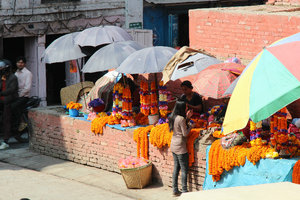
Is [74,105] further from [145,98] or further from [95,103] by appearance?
[145,98]

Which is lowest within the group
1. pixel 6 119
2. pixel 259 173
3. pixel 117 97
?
pixel 259 173

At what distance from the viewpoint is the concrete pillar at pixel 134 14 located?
1914cm

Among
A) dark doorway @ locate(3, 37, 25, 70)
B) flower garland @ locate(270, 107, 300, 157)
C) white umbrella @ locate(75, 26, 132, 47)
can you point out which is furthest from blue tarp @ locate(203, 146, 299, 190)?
dark doorway @ locate(3, 37, 25, 70)

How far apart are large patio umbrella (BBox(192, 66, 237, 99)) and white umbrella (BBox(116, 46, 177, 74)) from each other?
2.43 ft

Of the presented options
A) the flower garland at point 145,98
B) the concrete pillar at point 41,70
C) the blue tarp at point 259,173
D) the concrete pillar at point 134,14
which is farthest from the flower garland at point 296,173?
the concrete pillar at point 134,14

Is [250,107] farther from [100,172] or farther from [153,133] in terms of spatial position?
[100,172]

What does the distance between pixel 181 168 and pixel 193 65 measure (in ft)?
5.86

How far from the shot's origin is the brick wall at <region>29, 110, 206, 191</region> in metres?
10.1

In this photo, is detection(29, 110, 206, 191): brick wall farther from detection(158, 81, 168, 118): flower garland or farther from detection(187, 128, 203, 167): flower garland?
detection(158, 81, 168, 118): flower garland

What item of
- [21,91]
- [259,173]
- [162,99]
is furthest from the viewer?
[21,91]

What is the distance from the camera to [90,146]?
1168cm

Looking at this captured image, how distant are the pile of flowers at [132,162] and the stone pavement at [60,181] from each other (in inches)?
15.8

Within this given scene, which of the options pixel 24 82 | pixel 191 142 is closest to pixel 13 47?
pixel 24 82

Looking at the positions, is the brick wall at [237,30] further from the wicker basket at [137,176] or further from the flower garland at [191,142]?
the wicker basket at [137,176]
